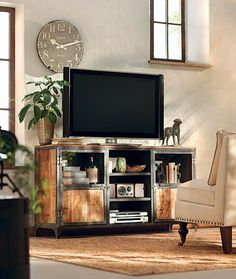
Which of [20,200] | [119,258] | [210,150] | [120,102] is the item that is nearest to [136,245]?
[119,258]

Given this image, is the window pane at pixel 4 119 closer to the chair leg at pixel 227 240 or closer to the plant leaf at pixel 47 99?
the plant leaf at pixel 47 99

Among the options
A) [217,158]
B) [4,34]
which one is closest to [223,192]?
[217,158]

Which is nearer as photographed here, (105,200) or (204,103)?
(105,200)

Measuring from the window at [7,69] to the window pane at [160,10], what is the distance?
1.59m

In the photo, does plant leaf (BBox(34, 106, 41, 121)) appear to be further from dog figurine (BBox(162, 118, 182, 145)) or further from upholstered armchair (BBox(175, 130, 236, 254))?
upholstered armchair (BBox(175, 130, 236, 254))

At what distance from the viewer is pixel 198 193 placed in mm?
5527

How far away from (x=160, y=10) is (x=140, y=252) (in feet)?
11.4

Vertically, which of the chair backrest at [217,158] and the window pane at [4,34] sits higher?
the window pane at [4,34]

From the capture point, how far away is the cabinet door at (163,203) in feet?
24.0

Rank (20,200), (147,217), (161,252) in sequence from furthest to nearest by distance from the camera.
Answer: (147,217)
(161,252)
(20,200)

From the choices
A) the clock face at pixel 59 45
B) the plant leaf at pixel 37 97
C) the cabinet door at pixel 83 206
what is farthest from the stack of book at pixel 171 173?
the plant leaf at pixel 37 97

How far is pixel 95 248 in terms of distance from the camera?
19.0 ft

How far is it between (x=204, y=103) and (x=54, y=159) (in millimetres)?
2122

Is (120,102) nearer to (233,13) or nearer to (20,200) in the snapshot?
(233,13)
